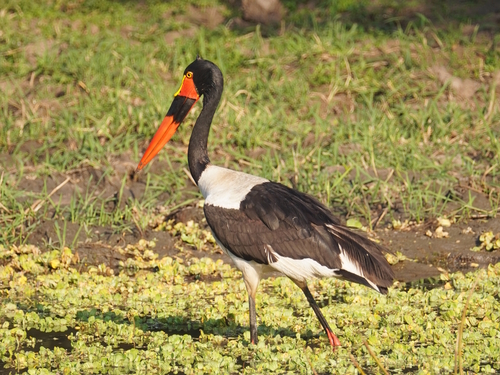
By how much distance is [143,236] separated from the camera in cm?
677

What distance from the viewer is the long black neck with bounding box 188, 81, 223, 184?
5.39 meters

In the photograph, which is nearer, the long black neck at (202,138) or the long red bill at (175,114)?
the long black neck at (202,138)

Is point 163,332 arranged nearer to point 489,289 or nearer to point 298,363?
point 298,363

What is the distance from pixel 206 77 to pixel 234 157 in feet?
7.59

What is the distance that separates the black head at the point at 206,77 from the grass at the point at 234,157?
4.40ft

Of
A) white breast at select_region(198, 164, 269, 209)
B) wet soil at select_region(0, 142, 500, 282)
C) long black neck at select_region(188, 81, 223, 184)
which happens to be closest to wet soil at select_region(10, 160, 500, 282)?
wet soil at select_region(0, 142, 500, 282)

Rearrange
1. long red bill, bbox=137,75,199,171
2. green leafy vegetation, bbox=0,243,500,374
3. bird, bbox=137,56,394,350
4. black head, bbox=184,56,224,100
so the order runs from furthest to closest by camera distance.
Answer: long red bill, bbox=137,75,199,171 → black head, bbox=184,56,224,100 → bird, bbox=137,56,394,350 → green leafy vegetation, bbox=0,243,500,374

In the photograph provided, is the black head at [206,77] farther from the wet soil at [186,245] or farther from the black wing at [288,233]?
the wet soil at [186,245]

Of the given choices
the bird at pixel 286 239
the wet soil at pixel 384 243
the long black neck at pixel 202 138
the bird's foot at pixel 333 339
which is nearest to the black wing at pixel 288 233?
the bird at pixel 286 239

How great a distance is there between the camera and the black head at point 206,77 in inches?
220

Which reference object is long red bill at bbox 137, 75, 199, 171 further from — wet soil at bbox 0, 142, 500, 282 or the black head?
wet soil at bbox 0, 142, 500, 282

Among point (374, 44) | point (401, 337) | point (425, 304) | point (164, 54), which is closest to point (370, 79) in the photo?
point (374, 44)

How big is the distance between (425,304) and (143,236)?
246 cm

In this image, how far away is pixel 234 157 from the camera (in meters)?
7.89
